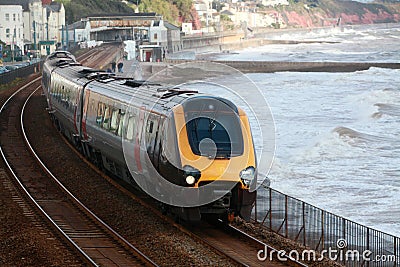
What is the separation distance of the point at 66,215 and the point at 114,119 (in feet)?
9.40

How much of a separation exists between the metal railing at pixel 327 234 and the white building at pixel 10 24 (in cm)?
7842

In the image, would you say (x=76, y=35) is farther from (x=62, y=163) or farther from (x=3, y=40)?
(x=62, y=163)

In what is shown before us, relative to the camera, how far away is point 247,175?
48.7ft

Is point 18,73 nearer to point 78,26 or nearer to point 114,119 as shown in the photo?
point 114,119

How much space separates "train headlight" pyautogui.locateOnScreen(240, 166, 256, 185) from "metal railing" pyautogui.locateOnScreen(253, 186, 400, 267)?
1.50 m

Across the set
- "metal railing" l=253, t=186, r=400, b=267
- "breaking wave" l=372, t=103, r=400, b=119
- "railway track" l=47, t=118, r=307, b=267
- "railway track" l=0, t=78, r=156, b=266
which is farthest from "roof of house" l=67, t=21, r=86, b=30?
"railway track" l=47, t=118, r=307, b=267

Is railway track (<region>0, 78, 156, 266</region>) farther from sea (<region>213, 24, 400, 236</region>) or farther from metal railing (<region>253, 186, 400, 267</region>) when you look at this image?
sea (<region>213, 24, 400, 236</region>)

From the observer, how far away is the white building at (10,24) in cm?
9456

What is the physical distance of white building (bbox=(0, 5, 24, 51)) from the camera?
94562mm

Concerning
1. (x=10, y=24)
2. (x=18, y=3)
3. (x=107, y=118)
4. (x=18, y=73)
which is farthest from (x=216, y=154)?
(x=18, y=3)

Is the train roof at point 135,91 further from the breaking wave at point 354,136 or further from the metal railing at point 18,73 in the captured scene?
the metal railing at point 18,73

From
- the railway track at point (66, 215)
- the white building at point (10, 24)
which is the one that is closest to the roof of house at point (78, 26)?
the white building at point (10, 24)

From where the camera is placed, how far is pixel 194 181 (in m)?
14.6

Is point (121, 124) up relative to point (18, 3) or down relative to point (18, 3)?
down
